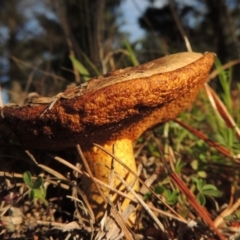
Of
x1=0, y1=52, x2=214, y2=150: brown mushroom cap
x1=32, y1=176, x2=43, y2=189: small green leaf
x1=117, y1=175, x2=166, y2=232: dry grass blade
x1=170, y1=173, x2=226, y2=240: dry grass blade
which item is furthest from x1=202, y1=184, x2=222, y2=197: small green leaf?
x1=32, y1=176, x2=43, y2=189: small green leaf

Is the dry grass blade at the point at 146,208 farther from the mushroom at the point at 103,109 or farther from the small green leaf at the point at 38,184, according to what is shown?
the small green leaf at the point at 38,184

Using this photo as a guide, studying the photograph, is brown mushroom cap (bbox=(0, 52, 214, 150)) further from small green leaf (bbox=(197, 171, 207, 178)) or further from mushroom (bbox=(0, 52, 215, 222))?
small green leaf (bbox=(197, 171, 207, 178))

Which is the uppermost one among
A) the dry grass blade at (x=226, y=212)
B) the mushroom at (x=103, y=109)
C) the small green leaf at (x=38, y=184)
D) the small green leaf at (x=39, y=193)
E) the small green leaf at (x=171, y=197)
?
the mushroom at (x=103, y=109)

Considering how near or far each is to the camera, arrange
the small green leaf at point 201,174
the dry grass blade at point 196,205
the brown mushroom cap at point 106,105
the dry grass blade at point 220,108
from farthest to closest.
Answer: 1. the dry grass blade at point 220,108
2. the small green leaf at point 201,174
3. the dry grass blade at point 196,205
4. the brown mushroom cap at point 106,105

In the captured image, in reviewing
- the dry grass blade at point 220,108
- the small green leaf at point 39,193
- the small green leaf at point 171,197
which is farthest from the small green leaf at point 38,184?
the dry grass blade at point 220,108

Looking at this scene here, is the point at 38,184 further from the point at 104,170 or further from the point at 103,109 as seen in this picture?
the point at 103,109

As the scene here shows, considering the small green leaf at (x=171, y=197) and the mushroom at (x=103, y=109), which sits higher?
the mushroom at (x=103, y=109)
